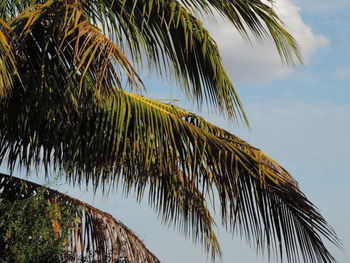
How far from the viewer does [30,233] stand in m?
7.76

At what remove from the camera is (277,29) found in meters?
7.41

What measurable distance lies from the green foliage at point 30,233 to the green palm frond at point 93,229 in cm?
41

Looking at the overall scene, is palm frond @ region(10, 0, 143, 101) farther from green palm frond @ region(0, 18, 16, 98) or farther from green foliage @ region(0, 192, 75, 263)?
green foliage @ region(0, 192, 75, 263)

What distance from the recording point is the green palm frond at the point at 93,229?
8820mm

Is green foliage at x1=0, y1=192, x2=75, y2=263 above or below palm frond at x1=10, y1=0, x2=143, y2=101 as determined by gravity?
below

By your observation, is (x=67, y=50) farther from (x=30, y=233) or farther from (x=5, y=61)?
(x=30, y=233)

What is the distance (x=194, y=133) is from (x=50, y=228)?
1956 millimetres

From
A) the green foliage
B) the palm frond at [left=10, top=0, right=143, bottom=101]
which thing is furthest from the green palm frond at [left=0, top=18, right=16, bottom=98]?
the green foliage

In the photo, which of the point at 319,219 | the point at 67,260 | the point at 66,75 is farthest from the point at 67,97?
the point at 319,219

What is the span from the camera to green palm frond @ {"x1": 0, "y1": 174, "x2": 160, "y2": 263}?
8.82 metres

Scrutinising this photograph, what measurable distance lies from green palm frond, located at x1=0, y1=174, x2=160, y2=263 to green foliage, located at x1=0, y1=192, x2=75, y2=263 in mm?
408

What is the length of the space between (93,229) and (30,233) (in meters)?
1.58

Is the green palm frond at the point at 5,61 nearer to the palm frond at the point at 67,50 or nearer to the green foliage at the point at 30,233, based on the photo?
the palm frond at the point at 67,50

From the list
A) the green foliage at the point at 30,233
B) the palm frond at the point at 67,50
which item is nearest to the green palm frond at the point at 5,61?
the palm frond at the point at 67,50
